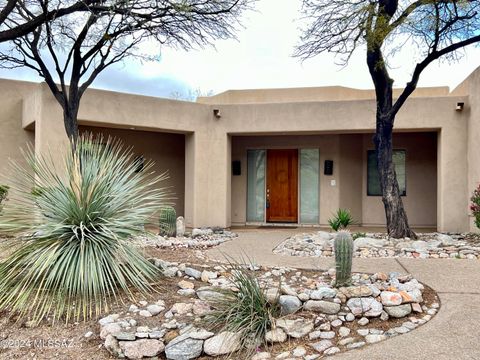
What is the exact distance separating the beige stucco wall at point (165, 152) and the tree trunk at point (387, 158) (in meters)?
6.85

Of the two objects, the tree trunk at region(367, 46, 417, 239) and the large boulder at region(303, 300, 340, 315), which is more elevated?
the tree trunk at region(367, 46, 417, 239)

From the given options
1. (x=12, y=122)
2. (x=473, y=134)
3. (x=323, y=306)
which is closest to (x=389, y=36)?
(x=473, y=134)

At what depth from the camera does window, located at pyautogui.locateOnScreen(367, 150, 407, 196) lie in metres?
13.0

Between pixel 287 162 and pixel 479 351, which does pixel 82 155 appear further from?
pixel 287 162

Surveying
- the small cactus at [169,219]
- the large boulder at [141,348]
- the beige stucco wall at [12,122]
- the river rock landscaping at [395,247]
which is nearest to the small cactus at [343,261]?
the large boulder at [141,348]

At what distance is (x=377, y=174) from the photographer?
13227 millimetres

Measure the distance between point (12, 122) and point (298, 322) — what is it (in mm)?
11076

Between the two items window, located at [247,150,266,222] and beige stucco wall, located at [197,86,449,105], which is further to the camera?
beige stucco wall, located at [197,86,449,105]

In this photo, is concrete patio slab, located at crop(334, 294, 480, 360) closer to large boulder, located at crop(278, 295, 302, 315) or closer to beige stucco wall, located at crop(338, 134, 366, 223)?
large boulder, located at crop(278, 295, 302, 315)

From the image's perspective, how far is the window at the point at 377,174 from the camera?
13.0 metres

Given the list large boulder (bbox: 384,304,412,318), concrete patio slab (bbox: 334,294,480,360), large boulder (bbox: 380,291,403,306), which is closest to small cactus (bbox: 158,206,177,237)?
large boulder (bbox: 380,291,403,306)

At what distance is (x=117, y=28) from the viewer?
10.0 meters

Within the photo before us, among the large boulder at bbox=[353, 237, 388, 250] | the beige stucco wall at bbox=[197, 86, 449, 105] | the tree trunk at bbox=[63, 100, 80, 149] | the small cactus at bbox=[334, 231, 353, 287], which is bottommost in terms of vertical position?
the large boulder at bbox=[353, 237, 388, 250]

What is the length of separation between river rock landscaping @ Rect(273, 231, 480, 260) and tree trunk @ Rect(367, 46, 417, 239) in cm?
36
